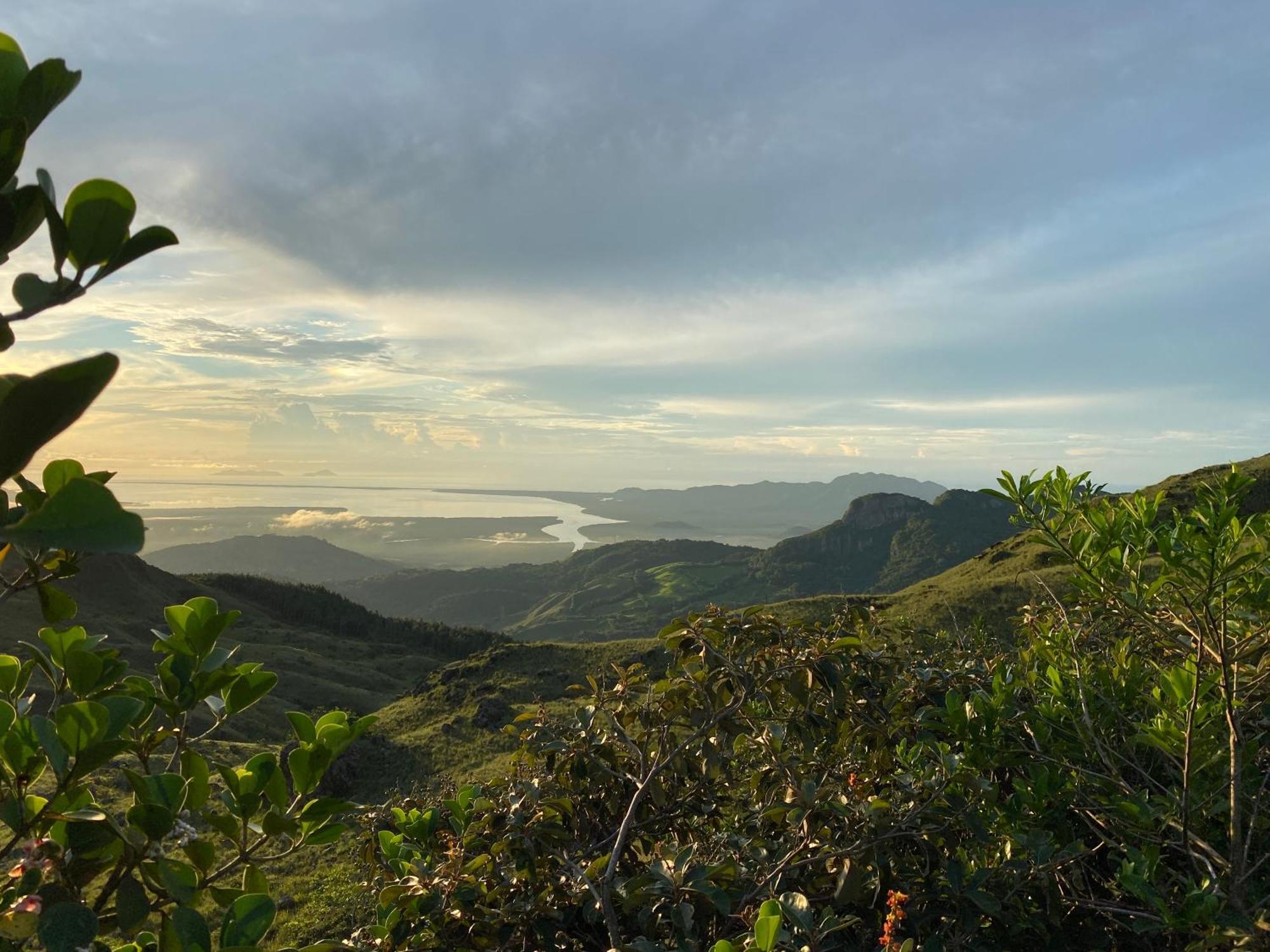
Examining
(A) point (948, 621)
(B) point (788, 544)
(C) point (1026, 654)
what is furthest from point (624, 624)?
(C) point (1026, 654)

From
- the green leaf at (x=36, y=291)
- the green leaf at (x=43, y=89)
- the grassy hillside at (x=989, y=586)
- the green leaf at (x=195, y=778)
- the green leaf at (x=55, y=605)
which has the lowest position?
the grassy hillside at (x=989, y=586)

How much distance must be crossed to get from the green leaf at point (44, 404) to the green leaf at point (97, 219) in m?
0.39

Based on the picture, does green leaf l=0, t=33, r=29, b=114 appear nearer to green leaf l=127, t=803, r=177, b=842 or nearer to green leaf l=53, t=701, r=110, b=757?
green leaf l=53, t=701, r=110, b=757

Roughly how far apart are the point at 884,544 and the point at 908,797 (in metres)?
182

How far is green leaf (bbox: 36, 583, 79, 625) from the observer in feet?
4.99

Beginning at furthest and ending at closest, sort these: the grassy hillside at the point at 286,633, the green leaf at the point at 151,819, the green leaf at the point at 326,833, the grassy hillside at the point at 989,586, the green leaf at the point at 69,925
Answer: the grassy hillside at the point at 286,633
the grassy hillside at the point at 989,586
the green leaf at the point at 326,833
the green leaf at the point at 151,819
the green leaf at the point at 69,925

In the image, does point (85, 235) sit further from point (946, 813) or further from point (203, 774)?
point (946, 813)

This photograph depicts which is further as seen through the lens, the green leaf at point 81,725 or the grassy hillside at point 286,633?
the grassy hillside at point 286,633

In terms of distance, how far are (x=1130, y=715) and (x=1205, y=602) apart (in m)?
1.45

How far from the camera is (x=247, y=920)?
1.35m

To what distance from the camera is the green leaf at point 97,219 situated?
1.09 m

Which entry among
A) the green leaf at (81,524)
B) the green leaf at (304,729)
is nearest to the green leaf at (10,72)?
the green leaf at (81,524)

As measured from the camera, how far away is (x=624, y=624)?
494 feet

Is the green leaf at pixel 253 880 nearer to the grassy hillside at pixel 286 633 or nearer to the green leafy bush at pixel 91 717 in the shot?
the green leafy bush at pixel 91 717
